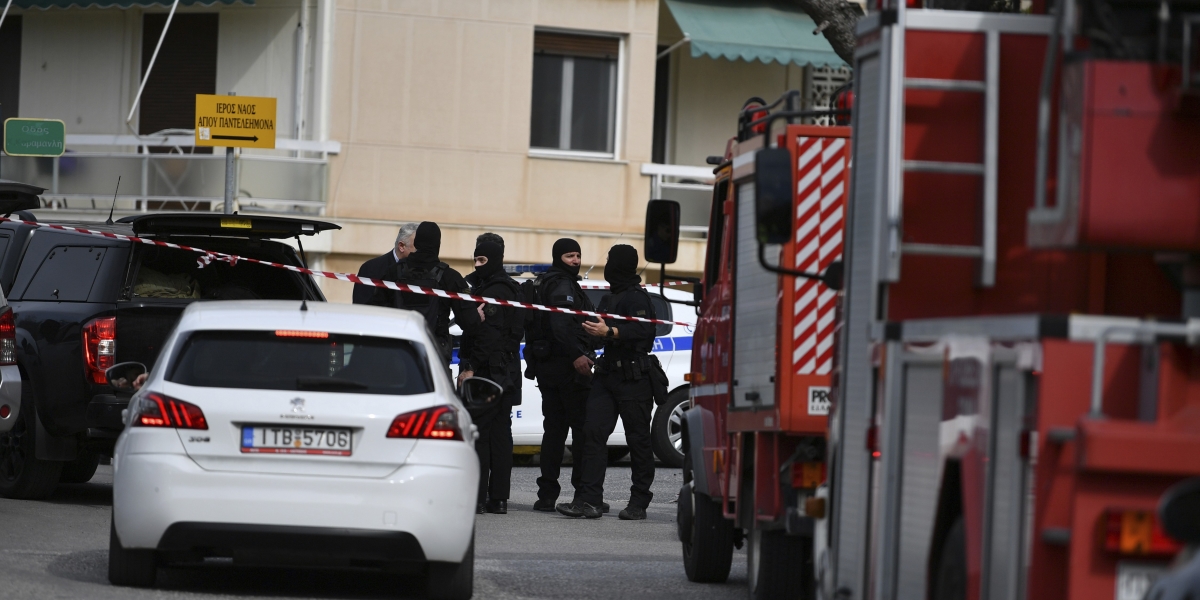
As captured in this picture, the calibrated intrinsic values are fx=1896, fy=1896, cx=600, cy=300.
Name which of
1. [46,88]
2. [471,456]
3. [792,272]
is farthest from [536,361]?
[46,88]

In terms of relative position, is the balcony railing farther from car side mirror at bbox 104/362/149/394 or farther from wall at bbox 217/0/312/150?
car side mirror at bbox 104/362/149/394

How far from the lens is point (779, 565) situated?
862 cm

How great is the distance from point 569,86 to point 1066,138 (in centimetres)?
2027

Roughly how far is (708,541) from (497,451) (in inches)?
153

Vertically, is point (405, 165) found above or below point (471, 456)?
above

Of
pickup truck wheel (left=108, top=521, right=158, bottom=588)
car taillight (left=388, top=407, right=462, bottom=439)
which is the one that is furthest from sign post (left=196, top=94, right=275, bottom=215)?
car taillight (left=388, top=407, right=462, bottom=439)

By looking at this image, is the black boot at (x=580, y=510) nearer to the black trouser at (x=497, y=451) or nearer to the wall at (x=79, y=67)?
the black trouser at (x=497, y=451)

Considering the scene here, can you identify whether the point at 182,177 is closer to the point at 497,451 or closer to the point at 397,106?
the point at 397,106

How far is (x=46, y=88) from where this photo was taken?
2544 cm

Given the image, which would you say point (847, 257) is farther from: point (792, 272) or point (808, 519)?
point (808, 519)

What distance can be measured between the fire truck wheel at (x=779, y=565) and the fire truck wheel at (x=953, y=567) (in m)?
2.89

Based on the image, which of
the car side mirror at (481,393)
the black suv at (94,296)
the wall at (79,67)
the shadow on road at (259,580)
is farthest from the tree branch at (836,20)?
the wall at (79,67)

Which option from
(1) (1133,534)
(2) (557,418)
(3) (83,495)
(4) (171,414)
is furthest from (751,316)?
(3) (83,495)

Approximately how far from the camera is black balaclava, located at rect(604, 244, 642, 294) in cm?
1365
